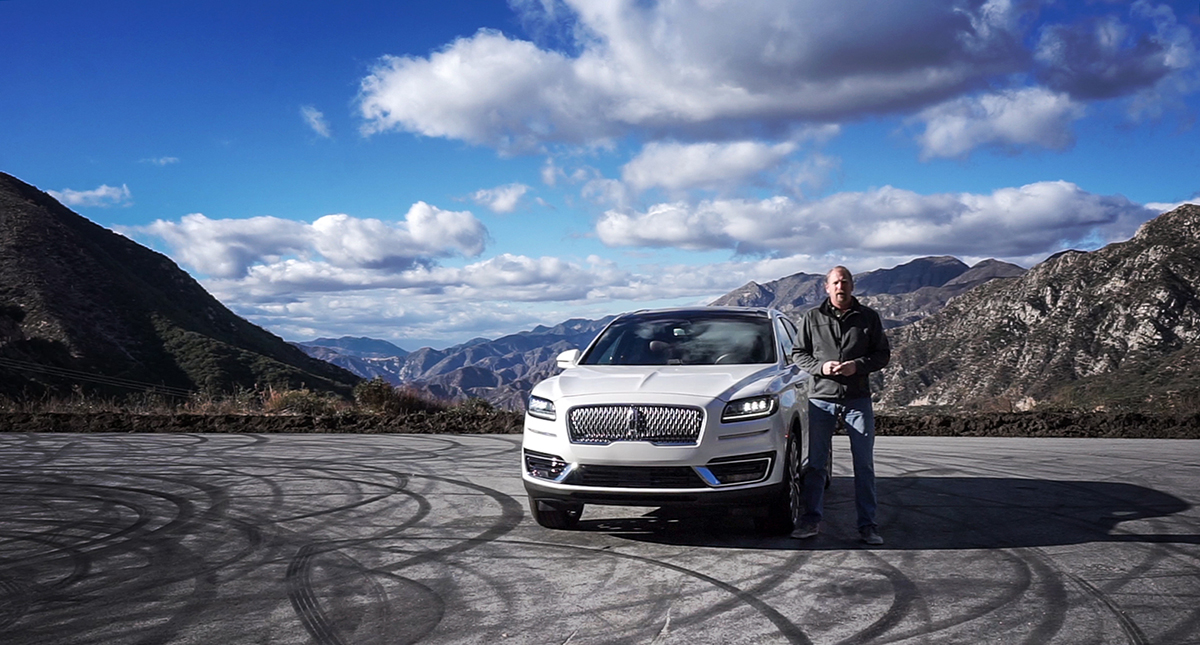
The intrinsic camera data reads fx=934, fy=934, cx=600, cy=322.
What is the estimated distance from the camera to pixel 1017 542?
6898 millimetres

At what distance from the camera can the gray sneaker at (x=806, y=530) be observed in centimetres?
707

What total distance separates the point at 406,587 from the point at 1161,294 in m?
70.4

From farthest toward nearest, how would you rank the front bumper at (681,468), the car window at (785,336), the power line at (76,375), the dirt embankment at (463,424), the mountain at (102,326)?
the mountain at (102,326), the power line at (76,375), the dirt embankment at (463,424), the car window at (785,336), the front bumper at (681,468)

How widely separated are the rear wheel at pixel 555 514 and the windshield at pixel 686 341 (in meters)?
1.37

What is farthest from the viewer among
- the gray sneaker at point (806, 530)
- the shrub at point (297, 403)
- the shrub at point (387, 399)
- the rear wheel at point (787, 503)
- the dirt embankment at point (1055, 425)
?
the shrub at point (387, 399)

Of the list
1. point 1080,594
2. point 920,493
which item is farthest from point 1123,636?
point 920,493

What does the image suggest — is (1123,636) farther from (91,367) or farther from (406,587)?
(91,367)

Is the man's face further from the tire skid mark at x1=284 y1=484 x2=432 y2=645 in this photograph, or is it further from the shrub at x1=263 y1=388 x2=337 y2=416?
the shrub at x1=263 y1=388 x2=337 y2=416

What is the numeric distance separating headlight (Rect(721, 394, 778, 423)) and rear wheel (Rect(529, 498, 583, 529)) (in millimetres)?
1375

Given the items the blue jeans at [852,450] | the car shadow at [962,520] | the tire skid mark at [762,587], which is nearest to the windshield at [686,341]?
the blue jeans at [852,450]

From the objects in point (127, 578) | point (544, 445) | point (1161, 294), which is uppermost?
point (1161, 294)

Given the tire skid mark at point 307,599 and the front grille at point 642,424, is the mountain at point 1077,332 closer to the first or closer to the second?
the front grille at point 642,424

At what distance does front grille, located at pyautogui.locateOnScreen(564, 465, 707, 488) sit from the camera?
6547mm

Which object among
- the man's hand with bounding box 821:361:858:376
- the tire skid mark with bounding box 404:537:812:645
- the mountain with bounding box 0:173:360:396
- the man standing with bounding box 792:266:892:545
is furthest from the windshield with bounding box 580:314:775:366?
the mountain with bounding box 0:173:360:396
